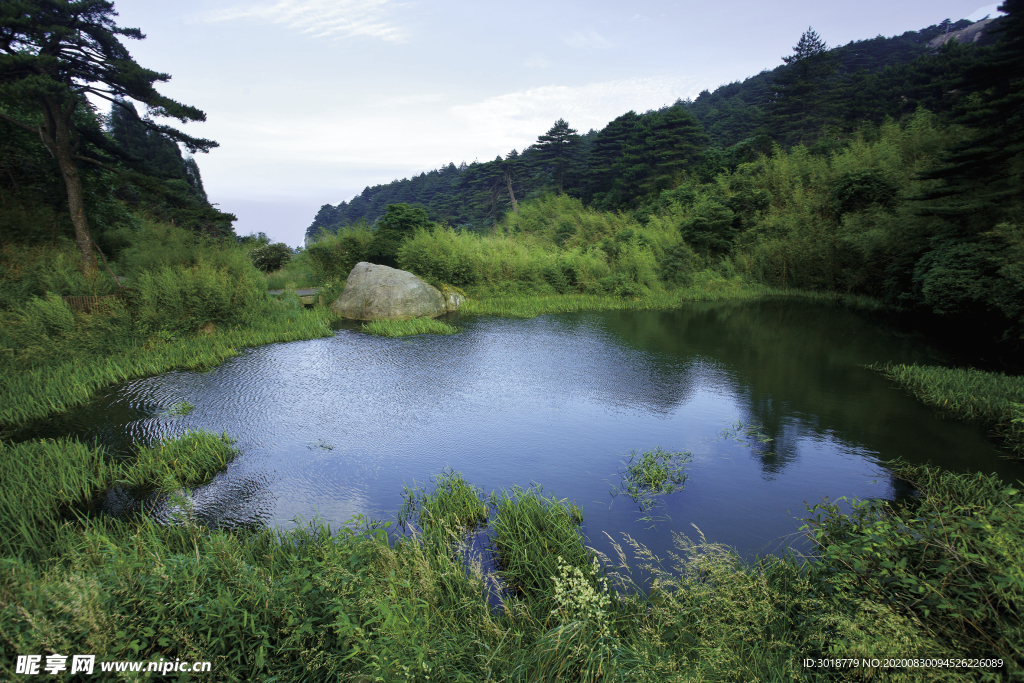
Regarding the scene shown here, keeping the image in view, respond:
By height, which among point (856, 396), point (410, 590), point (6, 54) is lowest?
point (856, 396)

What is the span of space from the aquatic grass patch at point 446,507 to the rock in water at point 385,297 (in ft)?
29.6

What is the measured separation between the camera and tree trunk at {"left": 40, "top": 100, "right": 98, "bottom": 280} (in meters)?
9.08

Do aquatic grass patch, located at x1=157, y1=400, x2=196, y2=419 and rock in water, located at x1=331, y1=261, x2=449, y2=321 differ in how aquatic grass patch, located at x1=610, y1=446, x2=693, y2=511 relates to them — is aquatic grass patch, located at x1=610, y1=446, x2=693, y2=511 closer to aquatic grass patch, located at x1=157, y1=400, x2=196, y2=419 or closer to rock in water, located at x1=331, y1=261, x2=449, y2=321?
aquatic grass patch, located at x1=157, y1=400, x2=196, y2=419

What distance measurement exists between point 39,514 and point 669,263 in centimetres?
1908

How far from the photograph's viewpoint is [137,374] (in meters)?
7.62

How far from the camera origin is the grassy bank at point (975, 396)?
211 inches

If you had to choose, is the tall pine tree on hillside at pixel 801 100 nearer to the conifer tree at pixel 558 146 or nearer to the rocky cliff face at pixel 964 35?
the conifer tree at pixel 558 146

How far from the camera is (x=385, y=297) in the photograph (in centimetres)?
1339

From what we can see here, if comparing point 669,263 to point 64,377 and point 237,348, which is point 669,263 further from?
point 64,377

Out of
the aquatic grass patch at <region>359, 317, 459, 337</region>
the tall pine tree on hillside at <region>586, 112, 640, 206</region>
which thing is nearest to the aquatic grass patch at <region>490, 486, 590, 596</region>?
the aquatic grass patch at <region>359, 317, 459, 337</region>

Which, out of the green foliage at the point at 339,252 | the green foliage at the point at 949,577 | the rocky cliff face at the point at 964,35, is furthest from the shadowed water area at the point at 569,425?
the rocky cliff face at the point at 964,35

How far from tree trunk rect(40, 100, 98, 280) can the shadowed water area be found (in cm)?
447

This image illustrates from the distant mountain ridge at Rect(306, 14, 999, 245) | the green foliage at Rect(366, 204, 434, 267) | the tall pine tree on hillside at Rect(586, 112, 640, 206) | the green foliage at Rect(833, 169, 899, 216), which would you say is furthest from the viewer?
the tall pine tree on hillside at Rect(586, 112, 640, 206)

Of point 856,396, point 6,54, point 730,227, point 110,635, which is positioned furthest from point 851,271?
point 6,54
